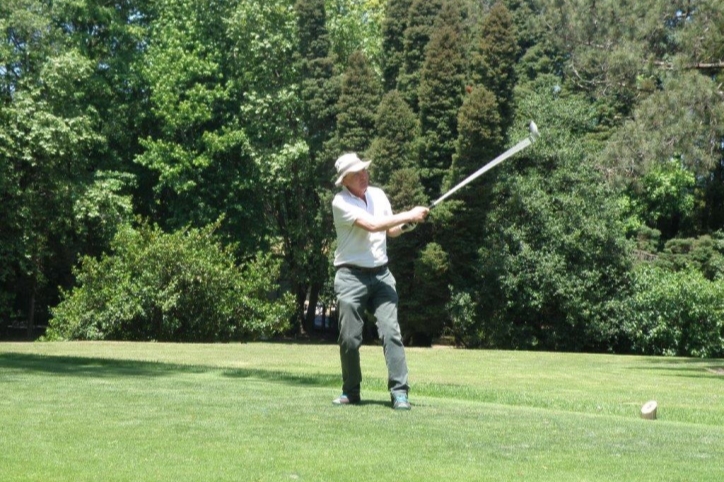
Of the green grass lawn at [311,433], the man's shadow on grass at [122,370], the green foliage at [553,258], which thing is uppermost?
the green foliage at [553,258]

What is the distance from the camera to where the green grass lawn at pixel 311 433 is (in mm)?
6775

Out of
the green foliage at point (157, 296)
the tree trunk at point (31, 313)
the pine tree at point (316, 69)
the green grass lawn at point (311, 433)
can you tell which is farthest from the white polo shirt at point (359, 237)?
the pine tree at point (316, 69)

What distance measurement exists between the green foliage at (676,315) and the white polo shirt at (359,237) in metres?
31.0

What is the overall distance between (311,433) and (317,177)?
150 feet

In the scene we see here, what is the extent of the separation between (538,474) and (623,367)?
19.9 metres

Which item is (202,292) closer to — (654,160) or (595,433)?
(654,160)

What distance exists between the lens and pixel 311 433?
27.0 feet

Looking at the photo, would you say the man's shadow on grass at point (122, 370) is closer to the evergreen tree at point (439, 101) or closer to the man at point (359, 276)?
the man at point (359, 276)

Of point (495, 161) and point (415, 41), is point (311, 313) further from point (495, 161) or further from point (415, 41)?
point (495, 161)

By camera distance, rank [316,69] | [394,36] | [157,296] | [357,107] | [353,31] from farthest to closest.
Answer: [353,31]
[394,36]
[316,69]
[357,107]
[157,296]

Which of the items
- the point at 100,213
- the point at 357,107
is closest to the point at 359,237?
the point at 100,213

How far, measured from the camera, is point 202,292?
126ft

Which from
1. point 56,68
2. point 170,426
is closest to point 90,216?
point 56,68

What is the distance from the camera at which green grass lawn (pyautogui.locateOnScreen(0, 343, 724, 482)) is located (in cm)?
677
